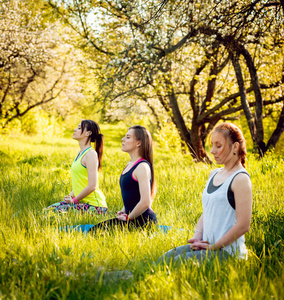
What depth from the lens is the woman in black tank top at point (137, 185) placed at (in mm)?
3535

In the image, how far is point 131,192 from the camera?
12.3 ft

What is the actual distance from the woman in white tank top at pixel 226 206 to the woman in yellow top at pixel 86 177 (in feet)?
6.82

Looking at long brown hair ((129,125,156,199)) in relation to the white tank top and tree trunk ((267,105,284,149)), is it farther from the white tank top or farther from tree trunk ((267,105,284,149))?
tree trunk ((267,105,284,149))

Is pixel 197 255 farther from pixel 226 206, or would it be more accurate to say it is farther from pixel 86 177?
pixel 86 177

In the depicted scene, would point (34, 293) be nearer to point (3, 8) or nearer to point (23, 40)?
point (3, 8)

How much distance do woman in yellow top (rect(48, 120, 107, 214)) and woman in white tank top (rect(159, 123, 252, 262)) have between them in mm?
2080

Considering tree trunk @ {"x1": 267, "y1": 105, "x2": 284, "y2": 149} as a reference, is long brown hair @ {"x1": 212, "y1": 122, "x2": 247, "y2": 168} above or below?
above

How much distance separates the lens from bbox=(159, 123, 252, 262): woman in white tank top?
240cm

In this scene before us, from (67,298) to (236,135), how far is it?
66.5 inches

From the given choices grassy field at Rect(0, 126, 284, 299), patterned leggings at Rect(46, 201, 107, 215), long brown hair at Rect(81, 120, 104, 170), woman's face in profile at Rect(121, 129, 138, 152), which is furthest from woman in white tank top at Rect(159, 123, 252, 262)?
long brown hair at Rect(81, 120, 104, 170)

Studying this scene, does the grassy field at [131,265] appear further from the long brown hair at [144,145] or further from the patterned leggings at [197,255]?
the long brown hair at [144,145]

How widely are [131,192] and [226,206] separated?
1443mm

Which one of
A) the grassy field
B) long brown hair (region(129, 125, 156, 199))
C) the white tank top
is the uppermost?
long brown hair (region(129, 125, 156, 199))

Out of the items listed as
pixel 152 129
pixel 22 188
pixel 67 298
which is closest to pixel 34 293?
pixel 67 298
